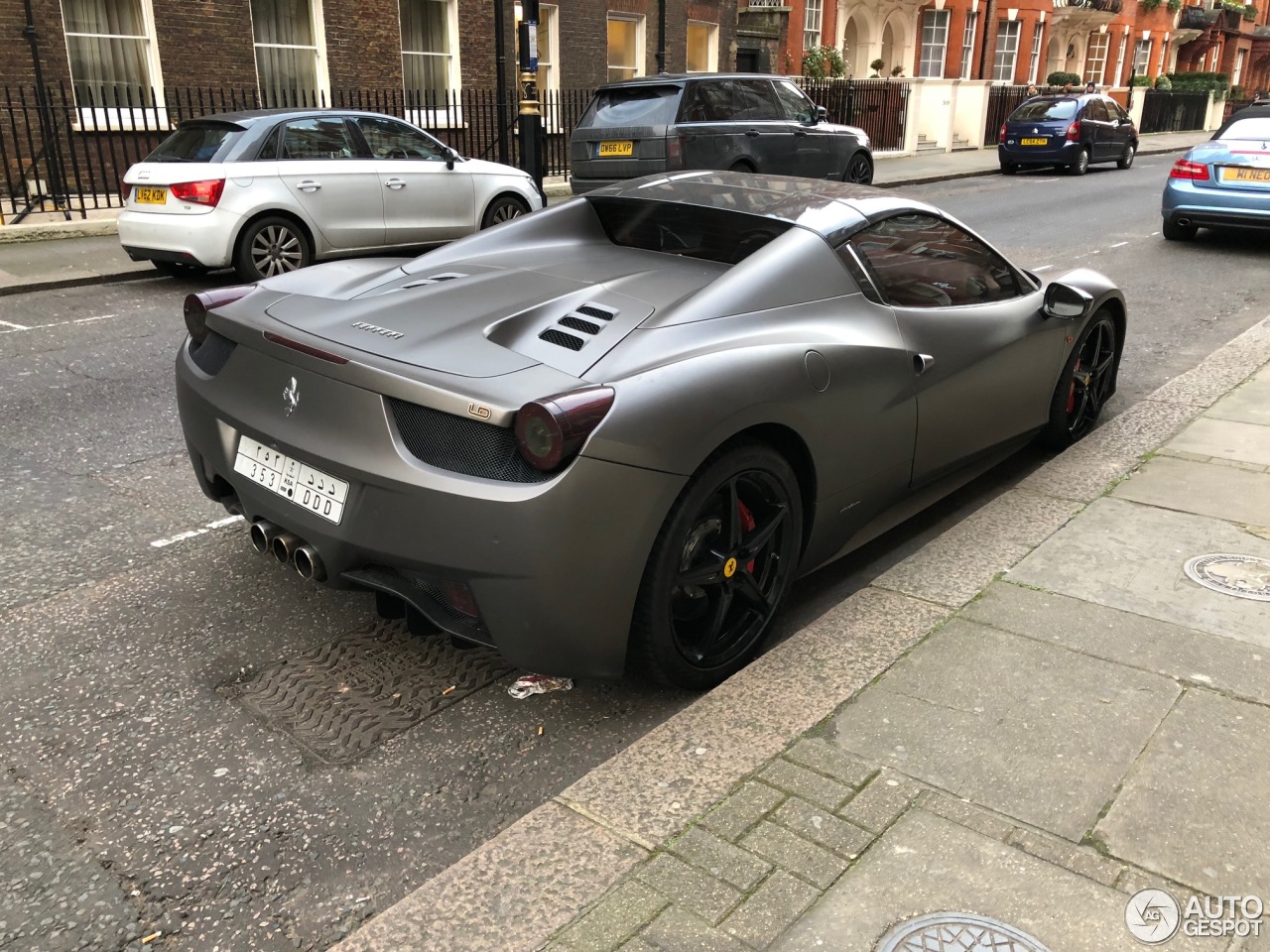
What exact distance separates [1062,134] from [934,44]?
13540 mm

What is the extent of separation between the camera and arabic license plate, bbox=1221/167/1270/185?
12047 millimetres

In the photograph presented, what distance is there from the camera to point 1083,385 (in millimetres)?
5520

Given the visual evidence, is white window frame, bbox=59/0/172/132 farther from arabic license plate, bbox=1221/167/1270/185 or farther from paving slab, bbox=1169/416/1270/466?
paving slab, bbox=1169/416/1270/466

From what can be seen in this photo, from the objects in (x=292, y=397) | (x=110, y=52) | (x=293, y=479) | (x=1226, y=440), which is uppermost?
(x=110, y=52)

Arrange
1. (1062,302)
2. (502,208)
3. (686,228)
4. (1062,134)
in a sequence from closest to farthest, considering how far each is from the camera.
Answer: (686,228), (1062,302), (502,208), (1062,134)

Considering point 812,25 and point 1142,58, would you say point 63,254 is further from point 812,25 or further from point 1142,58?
point 1142,58

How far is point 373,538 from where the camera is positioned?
2930mm

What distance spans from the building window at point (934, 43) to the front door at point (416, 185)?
2683 centimetres

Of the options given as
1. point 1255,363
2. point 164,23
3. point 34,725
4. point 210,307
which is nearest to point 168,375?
point 210,307

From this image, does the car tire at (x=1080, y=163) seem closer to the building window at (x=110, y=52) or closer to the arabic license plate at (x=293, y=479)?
the building window at (x=110, y=52)

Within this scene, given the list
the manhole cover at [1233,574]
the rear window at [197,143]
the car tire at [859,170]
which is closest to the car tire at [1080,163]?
the car tire at [859,170]

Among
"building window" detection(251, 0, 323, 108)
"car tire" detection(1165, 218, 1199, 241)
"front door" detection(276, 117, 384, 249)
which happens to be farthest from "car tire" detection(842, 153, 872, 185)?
"building window" detection(251, 0, 323, 108)

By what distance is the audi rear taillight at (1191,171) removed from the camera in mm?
12523

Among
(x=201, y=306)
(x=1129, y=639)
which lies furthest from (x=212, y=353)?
(x=1129, y=639)
